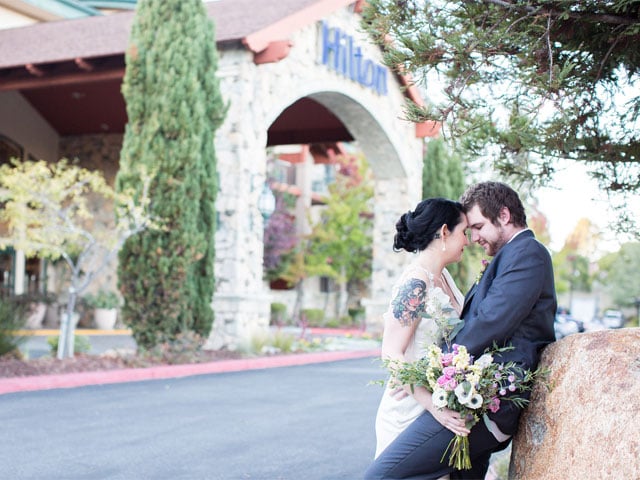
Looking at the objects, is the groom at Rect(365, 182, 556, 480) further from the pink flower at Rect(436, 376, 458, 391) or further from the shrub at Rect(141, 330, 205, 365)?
the shrub at Rect(141, 330, 205, 365)

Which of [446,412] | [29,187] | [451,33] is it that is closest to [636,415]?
[446,412]

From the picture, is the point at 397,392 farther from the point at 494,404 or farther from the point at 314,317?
the point at 314,317

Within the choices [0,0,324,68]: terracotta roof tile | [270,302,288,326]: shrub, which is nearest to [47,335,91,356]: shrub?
[0,0,324,68]: terracotta roof tile

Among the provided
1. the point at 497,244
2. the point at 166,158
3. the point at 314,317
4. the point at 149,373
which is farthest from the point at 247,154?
the point at 314,317

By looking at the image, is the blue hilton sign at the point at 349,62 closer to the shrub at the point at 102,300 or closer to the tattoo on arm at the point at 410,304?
the shrub at the point at 102,300

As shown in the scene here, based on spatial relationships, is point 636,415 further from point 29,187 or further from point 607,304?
point 607,304

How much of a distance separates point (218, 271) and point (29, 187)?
412 centimetres

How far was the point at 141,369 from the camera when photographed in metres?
11.7

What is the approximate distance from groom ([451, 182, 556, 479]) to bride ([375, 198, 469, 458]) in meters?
0.11

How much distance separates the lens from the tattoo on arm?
3.52 metres

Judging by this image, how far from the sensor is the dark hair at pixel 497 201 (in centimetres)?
361

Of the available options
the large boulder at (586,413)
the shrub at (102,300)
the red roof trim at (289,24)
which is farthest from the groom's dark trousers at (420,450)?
the shrub at (102,300)

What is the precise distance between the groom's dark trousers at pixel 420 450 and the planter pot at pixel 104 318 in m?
19.1

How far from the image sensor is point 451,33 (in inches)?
158
